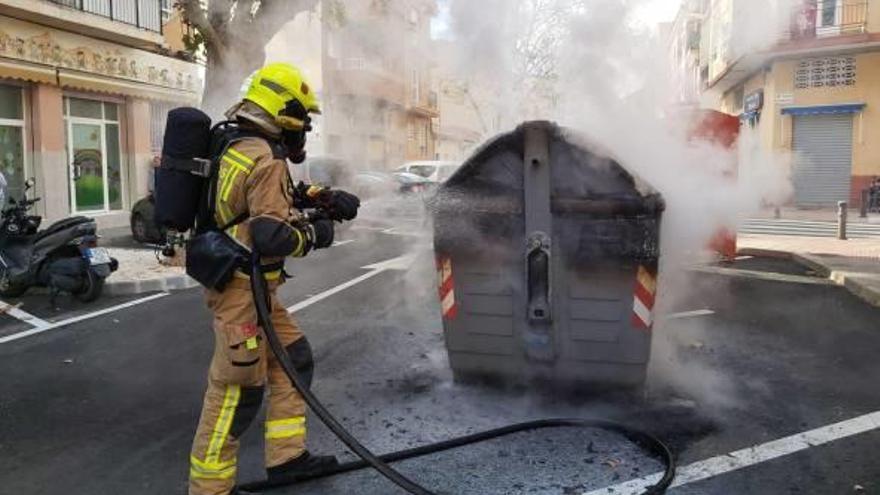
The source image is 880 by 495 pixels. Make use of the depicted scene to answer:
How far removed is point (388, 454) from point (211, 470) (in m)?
0.86

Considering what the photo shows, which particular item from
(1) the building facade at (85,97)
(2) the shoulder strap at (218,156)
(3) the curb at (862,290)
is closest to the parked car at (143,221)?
(1) the building facade at (85,97)

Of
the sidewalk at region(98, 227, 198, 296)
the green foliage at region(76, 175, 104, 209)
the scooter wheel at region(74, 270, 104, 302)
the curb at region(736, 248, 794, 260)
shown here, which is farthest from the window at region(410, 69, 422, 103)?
the green foliage at region(76, 175, 104, 209)

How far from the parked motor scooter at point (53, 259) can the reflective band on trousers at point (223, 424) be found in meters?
4.89

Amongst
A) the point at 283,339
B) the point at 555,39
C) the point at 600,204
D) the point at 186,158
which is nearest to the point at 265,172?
the point at 186,158

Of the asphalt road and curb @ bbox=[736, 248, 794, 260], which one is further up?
curb @ bbox=[736, 248, 794, 260]

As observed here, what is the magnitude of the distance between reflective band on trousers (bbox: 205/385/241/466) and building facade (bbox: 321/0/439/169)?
12.0 feet

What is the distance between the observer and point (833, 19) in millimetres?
14711

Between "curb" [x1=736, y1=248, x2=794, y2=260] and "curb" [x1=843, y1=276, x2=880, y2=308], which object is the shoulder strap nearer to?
"curb" [x1=843, y1=276, x2=880, y2=308]

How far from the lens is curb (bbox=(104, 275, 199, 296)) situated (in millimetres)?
7945

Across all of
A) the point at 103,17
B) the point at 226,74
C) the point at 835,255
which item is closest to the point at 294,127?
the point at 226,74

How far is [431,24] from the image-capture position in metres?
5.91

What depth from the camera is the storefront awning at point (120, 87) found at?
1411 centimetres

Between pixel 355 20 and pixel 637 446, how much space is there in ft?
23.1

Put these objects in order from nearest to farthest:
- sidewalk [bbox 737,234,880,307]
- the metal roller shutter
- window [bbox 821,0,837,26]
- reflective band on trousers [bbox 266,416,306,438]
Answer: reflective band on trousers [bbox 266,416,306,438], sidewalk [bbox 737,234,880,307], window [bbox 821,0,837,26], the metal roller shutter
